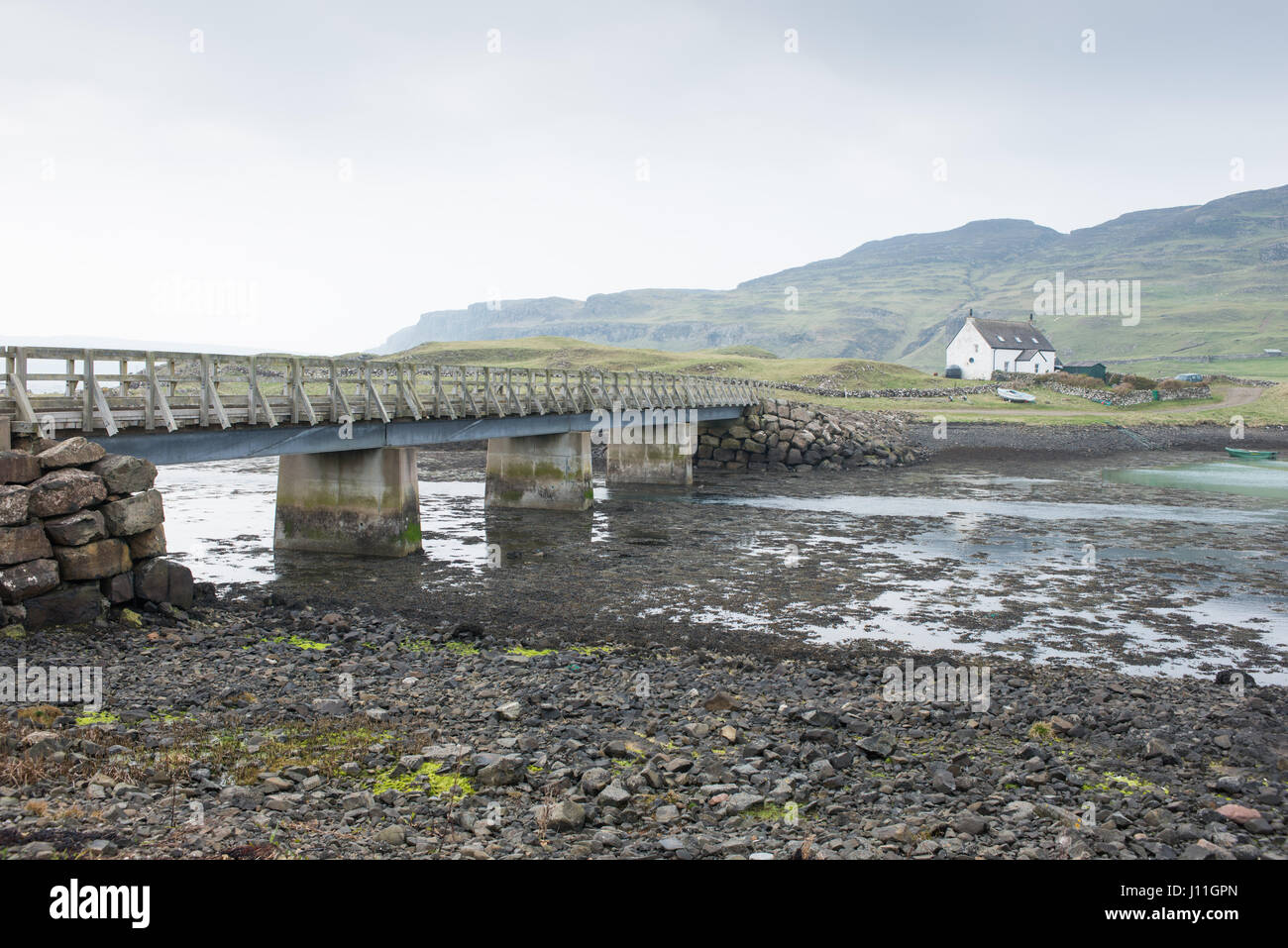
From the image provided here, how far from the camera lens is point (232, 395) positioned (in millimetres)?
24109

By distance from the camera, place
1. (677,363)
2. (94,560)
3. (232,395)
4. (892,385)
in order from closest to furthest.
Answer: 1. (94,560)
2. (232,395)
3. (892,385)
4. (677,363)

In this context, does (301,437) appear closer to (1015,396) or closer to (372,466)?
(372,466)

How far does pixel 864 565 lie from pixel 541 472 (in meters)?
→ 16.9

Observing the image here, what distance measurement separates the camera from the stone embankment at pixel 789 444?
6091 centimetres

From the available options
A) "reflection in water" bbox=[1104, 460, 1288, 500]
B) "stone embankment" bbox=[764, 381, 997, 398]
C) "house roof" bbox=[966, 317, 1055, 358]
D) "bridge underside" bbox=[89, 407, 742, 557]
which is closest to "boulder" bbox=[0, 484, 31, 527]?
"bridge underside" bbox=[89, 407, 742, 557]

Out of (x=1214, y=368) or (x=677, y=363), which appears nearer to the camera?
(x=677, y=363)

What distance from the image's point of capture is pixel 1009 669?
57.8 ft

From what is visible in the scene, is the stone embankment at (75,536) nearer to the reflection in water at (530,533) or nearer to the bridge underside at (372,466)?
the bridge underside at (372,466)

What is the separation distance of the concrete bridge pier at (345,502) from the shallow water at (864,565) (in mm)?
1004

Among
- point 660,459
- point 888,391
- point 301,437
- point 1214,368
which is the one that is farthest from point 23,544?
point 1214,368

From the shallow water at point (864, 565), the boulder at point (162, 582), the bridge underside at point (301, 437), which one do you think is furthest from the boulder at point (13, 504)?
the shallow water at point (864, 565)

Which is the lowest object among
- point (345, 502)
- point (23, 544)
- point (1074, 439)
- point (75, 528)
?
point (1074, 439)

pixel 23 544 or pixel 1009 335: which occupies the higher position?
pixel 1009 335
